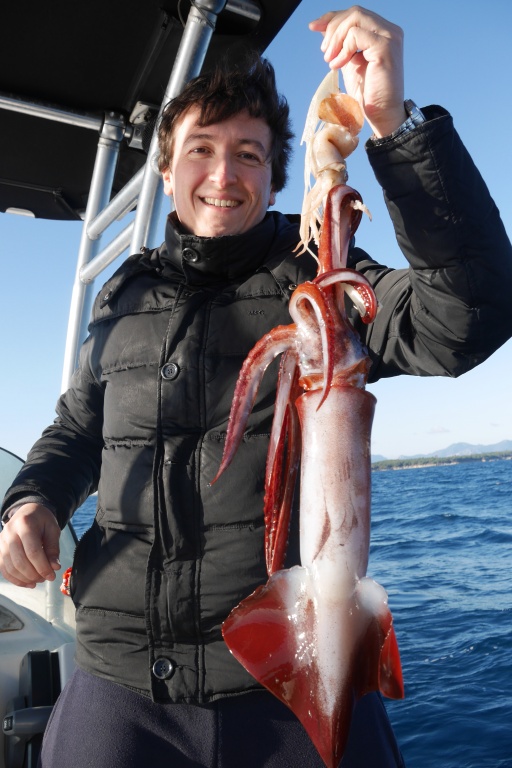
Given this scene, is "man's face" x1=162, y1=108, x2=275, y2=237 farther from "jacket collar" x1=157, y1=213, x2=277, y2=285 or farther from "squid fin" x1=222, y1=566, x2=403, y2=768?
"squid fin" x1=222, y1=566, x2=403, y2=768

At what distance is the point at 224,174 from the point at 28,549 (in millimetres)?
1120

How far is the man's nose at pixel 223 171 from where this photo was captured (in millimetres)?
1837

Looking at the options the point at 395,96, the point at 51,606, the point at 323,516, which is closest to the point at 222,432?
the point at 323,516

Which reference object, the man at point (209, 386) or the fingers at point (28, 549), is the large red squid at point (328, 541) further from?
the fingers at point (28, 549)

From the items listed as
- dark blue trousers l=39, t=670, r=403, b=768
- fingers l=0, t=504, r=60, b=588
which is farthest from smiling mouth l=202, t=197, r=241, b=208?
dark blue trousers l=39, t=670, r=403, b=768

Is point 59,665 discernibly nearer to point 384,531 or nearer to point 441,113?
point 441,113

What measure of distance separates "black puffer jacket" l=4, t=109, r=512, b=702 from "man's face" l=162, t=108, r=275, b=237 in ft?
0.27

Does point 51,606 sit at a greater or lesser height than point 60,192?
lesser

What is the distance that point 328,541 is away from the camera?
3.71 ft

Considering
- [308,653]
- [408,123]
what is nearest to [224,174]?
[408,123]

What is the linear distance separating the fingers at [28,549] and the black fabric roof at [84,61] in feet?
9.47

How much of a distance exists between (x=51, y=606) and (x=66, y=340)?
6.20 ft

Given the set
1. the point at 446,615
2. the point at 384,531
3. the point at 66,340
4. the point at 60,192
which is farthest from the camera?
the point at 384,531

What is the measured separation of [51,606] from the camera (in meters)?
3.21
